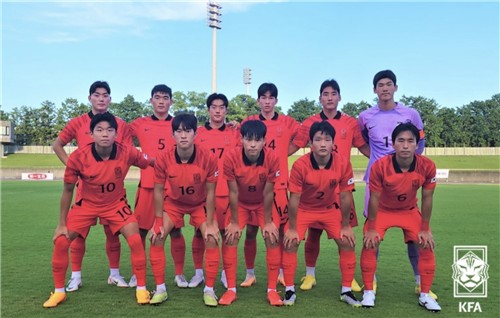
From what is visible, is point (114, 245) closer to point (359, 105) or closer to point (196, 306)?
point (196, 306)

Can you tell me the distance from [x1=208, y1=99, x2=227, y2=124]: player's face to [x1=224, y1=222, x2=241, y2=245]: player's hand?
1597mm

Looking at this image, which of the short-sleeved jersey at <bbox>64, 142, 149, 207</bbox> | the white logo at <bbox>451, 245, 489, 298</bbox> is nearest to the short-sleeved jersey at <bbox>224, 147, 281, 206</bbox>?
the short-sleeved jersey at <bbox>64, 142, 149, 207</bbox>

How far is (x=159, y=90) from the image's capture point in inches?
231

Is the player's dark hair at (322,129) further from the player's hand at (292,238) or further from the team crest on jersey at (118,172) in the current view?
the team crest on jersey at (118,172)

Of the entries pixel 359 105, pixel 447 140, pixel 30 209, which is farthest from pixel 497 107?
pixel 30 209

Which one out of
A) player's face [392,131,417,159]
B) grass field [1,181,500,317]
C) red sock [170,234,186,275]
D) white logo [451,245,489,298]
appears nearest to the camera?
grass field [1,181,500,317]

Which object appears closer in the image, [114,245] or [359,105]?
[114,245]

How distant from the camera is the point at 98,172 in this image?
194 inches

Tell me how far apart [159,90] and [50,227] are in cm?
618

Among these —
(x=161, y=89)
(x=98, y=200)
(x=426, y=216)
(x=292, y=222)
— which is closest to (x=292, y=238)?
(x=292, y=222)

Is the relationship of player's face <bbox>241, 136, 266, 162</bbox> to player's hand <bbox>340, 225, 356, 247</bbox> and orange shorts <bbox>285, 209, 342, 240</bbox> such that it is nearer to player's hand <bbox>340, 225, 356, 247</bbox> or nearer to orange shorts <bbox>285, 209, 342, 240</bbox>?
orange shorts <bbox>285, 209, 342, 240</bbox>

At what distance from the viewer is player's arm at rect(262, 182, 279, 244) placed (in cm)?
493

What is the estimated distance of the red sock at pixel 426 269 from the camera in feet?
15.7

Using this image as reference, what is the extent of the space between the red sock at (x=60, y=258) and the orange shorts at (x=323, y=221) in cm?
267
